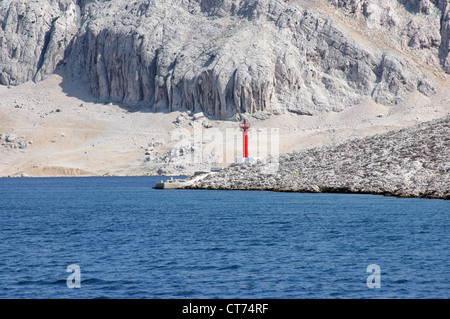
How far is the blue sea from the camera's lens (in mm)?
17938

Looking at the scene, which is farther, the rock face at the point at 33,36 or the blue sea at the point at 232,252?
the rock face at the point at 33,36

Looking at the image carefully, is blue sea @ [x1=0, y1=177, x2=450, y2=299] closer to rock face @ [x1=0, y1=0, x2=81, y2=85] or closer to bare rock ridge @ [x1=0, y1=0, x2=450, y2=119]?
bare rock ridge @ [x1=0, y1=0, x2=450, y2=119]

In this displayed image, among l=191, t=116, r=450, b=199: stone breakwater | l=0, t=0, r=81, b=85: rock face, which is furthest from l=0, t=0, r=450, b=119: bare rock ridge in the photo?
l=191, t=116, r=450, b=199: stone breakwater

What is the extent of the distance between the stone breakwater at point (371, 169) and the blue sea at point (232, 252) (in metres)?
5.52

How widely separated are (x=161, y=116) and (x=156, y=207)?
8522cm

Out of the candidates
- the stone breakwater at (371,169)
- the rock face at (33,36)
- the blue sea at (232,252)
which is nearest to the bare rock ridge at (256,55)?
the rock face at (33,36)

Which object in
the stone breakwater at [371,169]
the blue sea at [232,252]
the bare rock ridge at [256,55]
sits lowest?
the blue sea at [232,252]

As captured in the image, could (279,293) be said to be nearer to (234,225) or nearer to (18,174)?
(234,225)

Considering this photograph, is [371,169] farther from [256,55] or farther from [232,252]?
[256,55]

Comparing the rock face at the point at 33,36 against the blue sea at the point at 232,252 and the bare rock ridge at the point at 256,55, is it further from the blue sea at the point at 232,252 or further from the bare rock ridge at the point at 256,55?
the blue sea at the point at 232,252

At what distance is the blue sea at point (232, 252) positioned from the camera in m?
17.9

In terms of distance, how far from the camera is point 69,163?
114938mm

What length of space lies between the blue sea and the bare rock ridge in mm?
84422

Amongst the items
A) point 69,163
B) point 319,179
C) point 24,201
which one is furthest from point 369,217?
point 69,163
